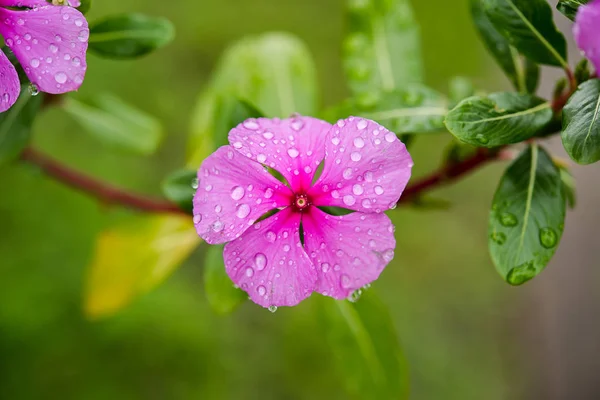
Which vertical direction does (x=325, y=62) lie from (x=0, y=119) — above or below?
below

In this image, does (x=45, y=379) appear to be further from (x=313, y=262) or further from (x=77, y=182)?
(x=313, y=262)

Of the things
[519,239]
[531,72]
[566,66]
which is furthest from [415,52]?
[519,239]

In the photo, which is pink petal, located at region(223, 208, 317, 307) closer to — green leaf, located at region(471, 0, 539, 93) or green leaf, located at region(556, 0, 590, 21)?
green leaf, located at region(556, 0, 590, 21)

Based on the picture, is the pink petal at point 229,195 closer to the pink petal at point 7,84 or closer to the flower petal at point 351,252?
the flower petal at point 351,252

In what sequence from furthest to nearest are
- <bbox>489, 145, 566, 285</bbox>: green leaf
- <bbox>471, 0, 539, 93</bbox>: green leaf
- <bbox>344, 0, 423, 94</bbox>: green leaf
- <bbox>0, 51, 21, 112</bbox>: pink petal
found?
<bbox>344, 0, 423, 94</bbox>: green leaf < <bbox>471, 0, 539, 93</bbox>: green leaf < <bbox>489, 145, 566, 285</bbox>: green leaf < <bbox>0, 51, 21, 112</bbox>: pink petal

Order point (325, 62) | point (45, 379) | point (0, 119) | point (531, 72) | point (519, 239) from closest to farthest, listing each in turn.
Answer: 1. point (519, 239)
2. point (0, 119)
3. point (531, 72)
4. point (45, 379)
5. point (325, 62)

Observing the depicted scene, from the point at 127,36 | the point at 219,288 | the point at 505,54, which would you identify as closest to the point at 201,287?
the point at 219,288

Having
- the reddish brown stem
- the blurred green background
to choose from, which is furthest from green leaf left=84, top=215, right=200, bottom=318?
the blurred green background
